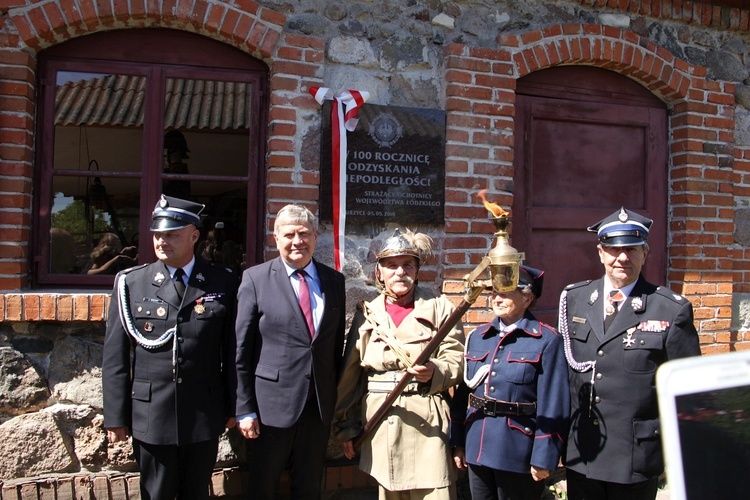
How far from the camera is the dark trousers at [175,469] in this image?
2.77 meters

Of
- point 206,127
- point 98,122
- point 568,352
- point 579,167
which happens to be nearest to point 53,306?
point 98,122

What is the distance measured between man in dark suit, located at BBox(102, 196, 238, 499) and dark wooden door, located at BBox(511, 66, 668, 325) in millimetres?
2155

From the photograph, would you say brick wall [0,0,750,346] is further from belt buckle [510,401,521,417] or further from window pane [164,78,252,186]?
belt buckle [510,401,521,417]

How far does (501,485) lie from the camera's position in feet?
8.81

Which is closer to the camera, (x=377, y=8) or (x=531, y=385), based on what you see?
(x=531, y=385)

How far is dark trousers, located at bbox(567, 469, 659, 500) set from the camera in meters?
2.65

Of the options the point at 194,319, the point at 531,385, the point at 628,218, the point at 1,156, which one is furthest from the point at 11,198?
the point at 628,218

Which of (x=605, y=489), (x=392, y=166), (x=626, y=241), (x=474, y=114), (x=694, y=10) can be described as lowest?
→ (x=605, y=489)

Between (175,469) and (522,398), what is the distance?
159 centimetres

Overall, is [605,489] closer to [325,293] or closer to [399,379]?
[399,379]

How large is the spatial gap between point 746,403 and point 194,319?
2.24m

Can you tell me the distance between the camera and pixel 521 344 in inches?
107

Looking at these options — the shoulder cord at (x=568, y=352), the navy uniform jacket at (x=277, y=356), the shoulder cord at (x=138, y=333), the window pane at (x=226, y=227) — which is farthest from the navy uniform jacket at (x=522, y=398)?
the window pane at (x=226, y=227)

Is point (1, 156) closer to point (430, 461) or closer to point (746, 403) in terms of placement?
point (430, 461)
